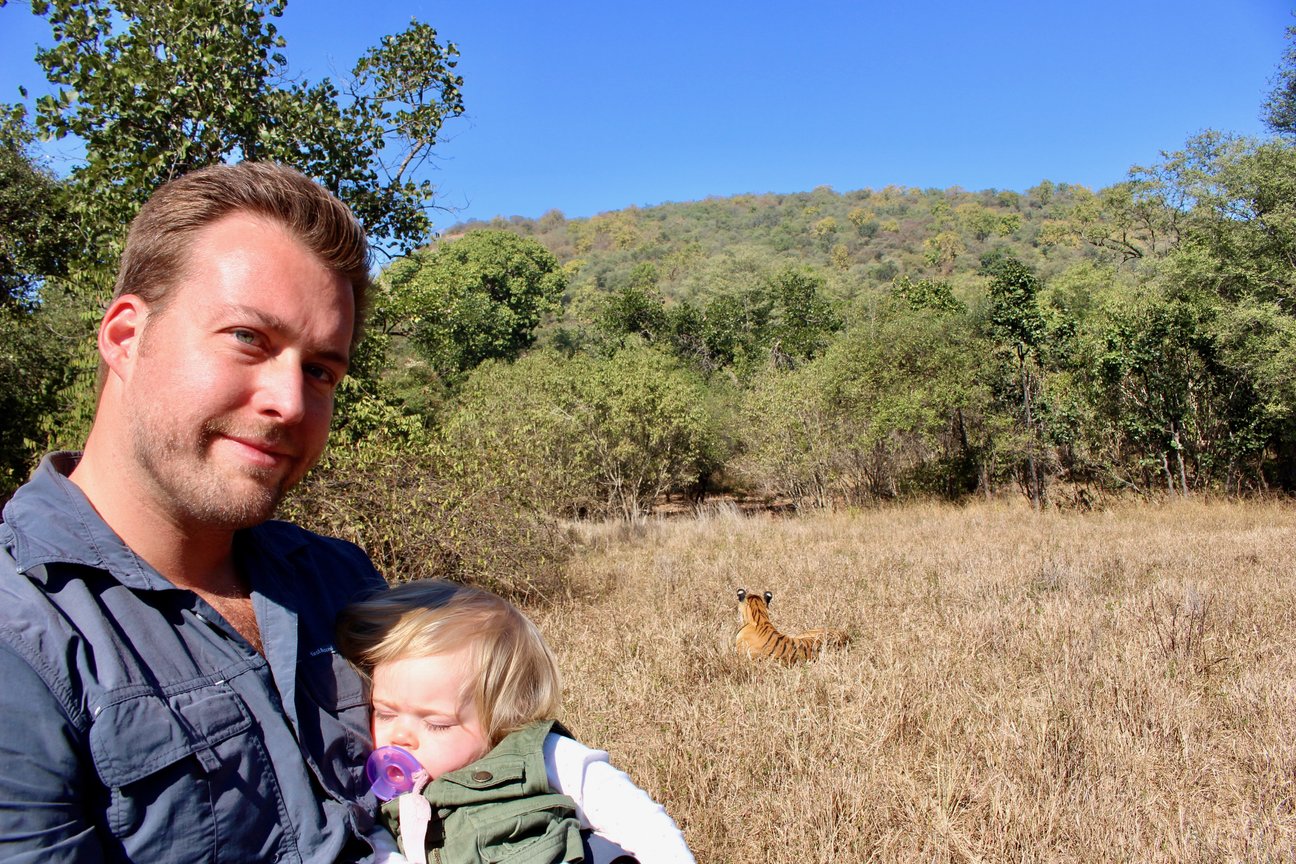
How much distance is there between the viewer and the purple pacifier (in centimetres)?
167

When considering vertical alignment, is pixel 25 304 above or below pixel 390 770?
above

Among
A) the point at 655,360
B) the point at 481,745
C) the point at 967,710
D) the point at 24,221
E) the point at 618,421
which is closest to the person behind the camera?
the point at 481,745

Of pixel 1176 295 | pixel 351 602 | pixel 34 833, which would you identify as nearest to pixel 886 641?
pixel 351 602

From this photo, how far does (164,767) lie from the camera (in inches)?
45.3

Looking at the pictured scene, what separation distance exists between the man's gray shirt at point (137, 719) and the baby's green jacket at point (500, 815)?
0.20 meters

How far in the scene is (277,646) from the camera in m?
1.48

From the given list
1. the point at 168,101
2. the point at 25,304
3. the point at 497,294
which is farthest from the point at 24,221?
the point at 497,294

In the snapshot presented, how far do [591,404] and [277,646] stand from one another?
1763 centimetres

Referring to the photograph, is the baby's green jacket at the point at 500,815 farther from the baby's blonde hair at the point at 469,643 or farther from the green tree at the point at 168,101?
the green tree at the point at 168,101

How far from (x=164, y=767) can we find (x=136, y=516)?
0.44 m

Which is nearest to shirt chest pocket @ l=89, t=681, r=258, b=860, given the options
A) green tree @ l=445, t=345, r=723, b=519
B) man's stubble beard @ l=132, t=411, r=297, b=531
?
man's stubble beard @ l=132, t=411, r=297, b=531

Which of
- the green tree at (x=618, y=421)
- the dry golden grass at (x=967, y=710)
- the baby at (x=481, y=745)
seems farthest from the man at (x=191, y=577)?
the green tree at (x=618, y=421)

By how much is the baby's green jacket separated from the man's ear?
40.5 inches

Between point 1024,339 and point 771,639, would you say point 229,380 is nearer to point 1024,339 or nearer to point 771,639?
point 771,639
